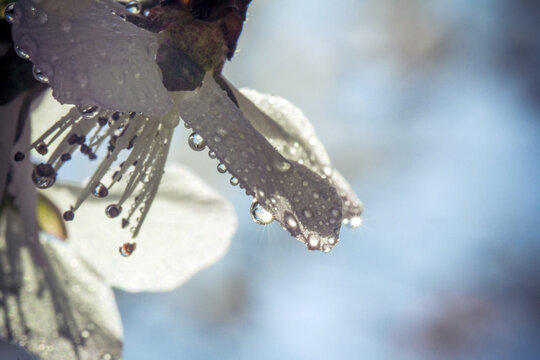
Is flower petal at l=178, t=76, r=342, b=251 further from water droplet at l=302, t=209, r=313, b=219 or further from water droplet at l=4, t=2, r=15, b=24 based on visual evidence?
water droplet at l=4, t=2, r=15, b=24

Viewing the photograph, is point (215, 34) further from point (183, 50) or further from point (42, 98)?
point (42, 98)

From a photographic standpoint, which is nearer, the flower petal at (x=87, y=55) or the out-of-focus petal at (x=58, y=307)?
the flower petal at (x=87, y=55)

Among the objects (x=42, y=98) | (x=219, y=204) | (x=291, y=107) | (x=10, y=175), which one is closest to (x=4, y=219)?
(x=10, y=175)

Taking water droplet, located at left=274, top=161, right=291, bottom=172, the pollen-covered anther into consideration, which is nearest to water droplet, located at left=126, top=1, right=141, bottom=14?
the pollen-covered anther

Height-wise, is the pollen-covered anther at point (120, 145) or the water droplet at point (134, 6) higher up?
the water droplet at point (134, 6)

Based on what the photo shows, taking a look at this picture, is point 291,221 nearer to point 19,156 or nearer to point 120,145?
point 120,145

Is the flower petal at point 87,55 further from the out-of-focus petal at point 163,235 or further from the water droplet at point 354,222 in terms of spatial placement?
the out-of-focus petal at point 163,235

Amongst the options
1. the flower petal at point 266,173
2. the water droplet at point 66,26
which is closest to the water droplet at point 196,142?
the flower petal at point 266,173
